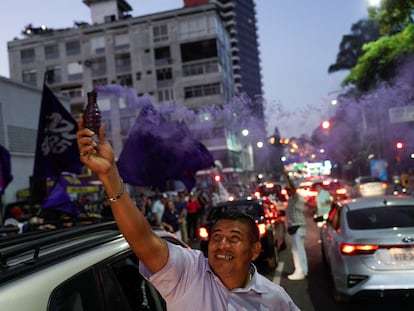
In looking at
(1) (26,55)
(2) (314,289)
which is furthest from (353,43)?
(2) (314,289)

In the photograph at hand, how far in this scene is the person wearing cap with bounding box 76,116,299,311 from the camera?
1.92m

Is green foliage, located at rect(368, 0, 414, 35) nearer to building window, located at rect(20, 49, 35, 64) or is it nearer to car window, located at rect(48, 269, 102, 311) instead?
car window, located at rect(48, 269, 102, 311)

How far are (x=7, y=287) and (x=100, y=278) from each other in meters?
0.69

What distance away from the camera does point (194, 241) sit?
15906mm

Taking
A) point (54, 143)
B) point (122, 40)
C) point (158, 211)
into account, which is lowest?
point (158, 211)

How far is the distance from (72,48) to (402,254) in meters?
66.0

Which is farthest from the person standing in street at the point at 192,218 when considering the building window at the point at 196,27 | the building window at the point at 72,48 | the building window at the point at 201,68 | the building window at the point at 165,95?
the building window at the point at 72,48

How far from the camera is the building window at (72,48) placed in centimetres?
6662

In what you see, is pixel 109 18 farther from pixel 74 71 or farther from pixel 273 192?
pixel 273 192

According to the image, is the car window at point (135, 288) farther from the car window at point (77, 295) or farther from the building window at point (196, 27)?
the building window at point (196, 27)

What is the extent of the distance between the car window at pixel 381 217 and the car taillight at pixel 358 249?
20.8 inches

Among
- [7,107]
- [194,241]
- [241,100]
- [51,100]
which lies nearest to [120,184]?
[51,100]

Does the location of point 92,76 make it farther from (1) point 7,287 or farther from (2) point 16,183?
(1) point 7,287

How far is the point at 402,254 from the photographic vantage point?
588 cm
